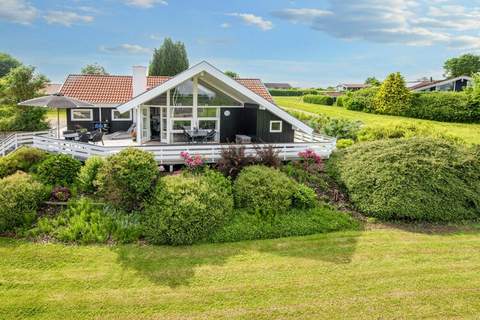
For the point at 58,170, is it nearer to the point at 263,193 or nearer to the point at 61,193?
the point at 61,193

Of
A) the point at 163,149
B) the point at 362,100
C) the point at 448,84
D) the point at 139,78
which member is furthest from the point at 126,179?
the point at 448,84

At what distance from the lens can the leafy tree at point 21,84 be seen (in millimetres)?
26750

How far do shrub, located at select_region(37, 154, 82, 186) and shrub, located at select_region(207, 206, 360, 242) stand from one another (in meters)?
6.06

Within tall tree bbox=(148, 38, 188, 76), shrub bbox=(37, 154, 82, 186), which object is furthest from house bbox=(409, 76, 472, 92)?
shrub bbox=(37, 154, 82, 186)

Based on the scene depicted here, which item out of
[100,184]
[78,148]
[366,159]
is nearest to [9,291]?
[100,184]

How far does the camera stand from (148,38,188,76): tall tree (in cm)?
4406

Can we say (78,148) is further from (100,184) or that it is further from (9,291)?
(9,291)

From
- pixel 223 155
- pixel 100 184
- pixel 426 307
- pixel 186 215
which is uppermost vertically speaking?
pixel 223 155

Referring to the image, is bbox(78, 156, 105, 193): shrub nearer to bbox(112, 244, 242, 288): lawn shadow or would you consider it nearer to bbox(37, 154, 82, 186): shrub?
bbox(37, 154, 82, 186): shrub

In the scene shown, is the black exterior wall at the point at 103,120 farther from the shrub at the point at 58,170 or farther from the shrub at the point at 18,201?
the shrub at the point at 18,201

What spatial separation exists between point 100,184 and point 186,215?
3.13m

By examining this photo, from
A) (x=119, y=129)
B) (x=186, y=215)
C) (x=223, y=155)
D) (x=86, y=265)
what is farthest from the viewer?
(x=119, y=129)

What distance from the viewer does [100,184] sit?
37.0 feet

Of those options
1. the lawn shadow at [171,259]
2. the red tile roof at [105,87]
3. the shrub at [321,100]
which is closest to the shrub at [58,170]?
the lawn shadow at [171,259]
